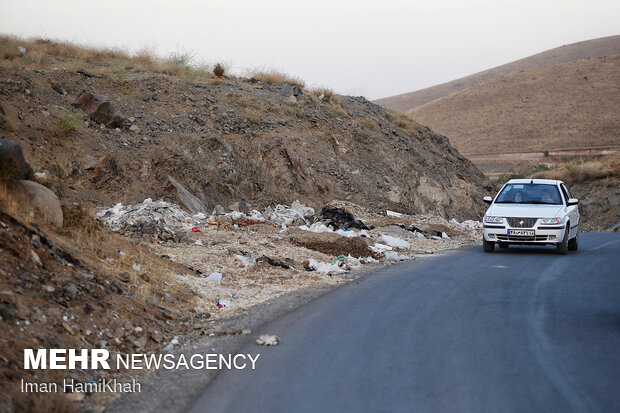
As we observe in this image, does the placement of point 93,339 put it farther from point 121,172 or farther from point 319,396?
point 121,172

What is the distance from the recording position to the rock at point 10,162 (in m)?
10.1

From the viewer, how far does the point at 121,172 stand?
24.2 metres

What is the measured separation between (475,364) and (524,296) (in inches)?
175

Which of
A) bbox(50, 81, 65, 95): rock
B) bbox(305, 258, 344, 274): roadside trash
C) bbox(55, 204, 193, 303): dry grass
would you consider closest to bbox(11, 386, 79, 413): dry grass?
bbox(55, 204, 193, 303): dry grass

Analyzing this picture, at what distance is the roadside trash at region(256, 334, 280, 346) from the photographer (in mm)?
7609

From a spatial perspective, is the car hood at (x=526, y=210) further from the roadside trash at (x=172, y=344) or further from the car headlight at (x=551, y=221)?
the roadside trash at (x=172, y=344)

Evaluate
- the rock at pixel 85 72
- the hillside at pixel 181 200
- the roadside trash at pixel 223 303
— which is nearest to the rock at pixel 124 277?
the hillside at pixel 181 200

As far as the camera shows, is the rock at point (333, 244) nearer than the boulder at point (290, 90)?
Yes

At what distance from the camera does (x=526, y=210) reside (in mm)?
17219

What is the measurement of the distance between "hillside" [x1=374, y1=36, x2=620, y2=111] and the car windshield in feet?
431

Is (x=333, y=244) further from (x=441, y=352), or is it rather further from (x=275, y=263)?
(x=441, y=352)

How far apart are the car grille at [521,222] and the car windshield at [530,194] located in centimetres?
131

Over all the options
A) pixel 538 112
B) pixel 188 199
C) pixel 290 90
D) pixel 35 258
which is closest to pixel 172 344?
pixel 35 258

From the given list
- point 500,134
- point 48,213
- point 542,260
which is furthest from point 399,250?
point 500,134
